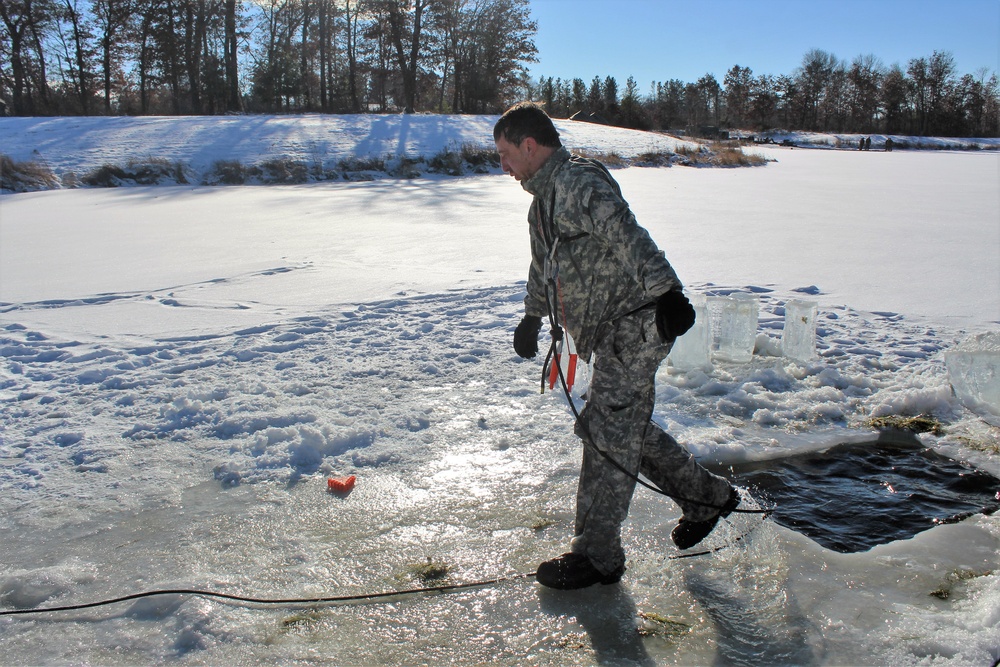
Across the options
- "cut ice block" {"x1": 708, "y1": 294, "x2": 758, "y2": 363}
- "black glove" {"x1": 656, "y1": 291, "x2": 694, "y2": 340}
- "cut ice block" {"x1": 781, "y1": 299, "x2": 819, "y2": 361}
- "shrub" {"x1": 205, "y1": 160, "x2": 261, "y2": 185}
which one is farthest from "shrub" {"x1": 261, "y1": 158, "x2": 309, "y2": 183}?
"black glove" {"x1": 656, "y1": 291, "x2": 694, "y2": 340}

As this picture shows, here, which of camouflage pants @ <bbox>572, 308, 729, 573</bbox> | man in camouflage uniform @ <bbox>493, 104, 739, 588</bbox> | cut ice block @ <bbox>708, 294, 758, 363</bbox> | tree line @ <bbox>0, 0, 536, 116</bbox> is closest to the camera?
man in camouflage uniform @ <bbox>493, 104, 739, 588</bbox>

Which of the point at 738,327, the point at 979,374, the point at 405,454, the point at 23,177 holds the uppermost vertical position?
the point at 23,177

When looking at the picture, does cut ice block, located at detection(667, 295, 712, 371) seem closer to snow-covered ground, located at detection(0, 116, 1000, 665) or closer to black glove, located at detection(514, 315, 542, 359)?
snow-covered ground, located at detection(0, 116, 1000, 665)

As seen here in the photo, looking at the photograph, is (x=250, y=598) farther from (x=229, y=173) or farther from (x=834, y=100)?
(x=834, y=100)

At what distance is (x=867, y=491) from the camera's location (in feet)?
10.9

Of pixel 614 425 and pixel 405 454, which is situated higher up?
pixel 614 425

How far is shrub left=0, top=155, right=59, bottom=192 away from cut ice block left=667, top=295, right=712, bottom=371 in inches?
646

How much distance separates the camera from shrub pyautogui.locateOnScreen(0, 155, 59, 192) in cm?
1596

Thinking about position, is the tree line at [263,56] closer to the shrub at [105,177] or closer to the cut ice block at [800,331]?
the shrub at [105,177]

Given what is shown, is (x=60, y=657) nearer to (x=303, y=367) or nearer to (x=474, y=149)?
(x=303, y=367)

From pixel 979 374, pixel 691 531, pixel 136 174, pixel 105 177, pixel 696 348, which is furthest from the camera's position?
pixel 136 174

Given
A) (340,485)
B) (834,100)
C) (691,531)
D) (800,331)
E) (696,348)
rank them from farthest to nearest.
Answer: (834,100) → (800,331) → (696,348) → (340,485) → (691,531)

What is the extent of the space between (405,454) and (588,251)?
5.42 feet

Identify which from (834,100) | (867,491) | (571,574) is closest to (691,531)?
(571,574)
